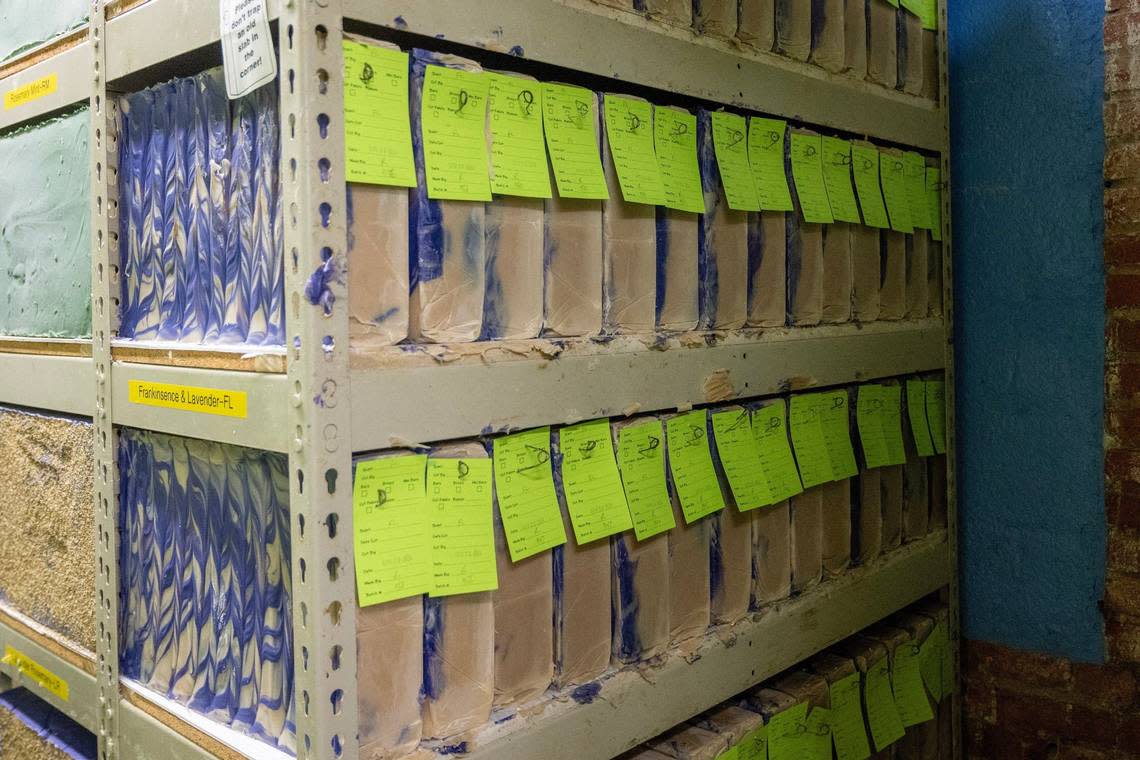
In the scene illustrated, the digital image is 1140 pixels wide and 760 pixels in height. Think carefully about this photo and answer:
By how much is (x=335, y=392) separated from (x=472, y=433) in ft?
0.62

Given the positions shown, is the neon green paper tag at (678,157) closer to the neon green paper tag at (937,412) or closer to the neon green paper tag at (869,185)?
the neon green paper tag at (869,185)

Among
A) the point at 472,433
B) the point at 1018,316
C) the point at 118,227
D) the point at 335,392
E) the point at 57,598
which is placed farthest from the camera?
the point at 1018,316

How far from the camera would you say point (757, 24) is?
1.47 metres

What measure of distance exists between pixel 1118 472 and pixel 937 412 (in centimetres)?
34

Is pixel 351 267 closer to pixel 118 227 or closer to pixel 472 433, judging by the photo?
pixel 472 433

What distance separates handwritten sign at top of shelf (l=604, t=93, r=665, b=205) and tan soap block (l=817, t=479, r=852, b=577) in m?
0.67

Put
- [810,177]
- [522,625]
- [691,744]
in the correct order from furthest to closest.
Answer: [810,177] < [691,744] < [522,625]

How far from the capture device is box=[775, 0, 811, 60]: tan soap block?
152 cm

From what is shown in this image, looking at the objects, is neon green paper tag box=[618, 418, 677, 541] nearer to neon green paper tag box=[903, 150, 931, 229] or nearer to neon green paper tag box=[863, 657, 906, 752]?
neon green paper tag box=[863, 657, 906, 752]

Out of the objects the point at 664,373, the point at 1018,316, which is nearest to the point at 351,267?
the point at 664,373

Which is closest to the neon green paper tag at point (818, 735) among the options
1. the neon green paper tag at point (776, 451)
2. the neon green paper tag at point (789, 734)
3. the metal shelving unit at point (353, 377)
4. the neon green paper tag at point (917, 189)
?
the neon green paper tag at point (789, 734)

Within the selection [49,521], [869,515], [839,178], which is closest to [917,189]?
[839,178]

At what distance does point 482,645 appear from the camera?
42.6 inches

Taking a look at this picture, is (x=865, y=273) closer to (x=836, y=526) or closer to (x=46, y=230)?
(x=836, y=526)
